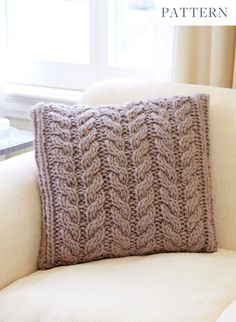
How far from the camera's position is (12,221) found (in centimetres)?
142

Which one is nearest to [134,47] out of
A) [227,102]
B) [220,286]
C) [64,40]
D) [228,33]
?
[64,40]

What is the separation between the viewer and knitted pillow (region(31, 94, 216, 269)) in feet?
4.86

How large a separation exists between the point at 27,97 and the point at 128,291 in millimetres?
1228

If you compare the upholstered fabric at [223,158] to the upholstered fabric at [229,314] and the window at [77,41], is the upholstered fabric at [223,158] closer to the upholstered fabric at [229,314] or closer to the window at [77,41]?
the upholstered fabric at [229,314]

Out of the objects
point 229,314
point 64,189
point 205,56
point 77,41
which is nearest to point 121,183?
point 64,189

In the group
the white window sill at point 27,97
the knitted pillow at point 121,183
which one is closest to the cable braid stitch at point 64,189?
the knitted pillow at point 121,183

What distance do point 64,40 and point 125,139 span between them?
3.35 ft

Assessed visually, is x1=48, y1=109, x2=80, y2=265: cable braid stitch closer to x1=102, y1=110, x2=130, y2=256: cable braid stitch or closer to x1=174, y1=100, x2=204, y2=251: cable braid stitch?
x1=102, y1=110, x2=130, y2=256: cable braid stitch

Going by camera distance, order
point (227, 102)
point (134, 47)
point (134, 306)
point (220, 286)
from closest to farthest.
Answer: point (134, 306) < point (220, 286) < point (227, 102) < point (134, 47)

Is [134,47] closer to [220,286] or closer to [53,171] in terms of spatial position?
[53,171]

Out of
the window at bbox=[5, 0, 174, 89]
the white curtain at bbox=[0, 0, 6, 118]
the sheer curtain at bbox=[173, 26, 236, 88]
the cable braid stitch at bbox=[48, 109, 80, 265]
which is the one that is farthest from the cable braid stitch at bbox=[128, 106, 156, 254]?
the white curtain at bbox=[0, 0, 6, 118]

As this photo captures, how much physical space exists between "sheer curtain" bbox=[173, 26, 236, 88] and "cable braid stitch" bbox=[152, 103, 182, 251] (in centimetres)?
45

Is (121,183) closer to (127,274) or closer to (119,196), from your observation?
(119,196)

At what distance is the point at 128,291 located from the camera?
4.26 ft
